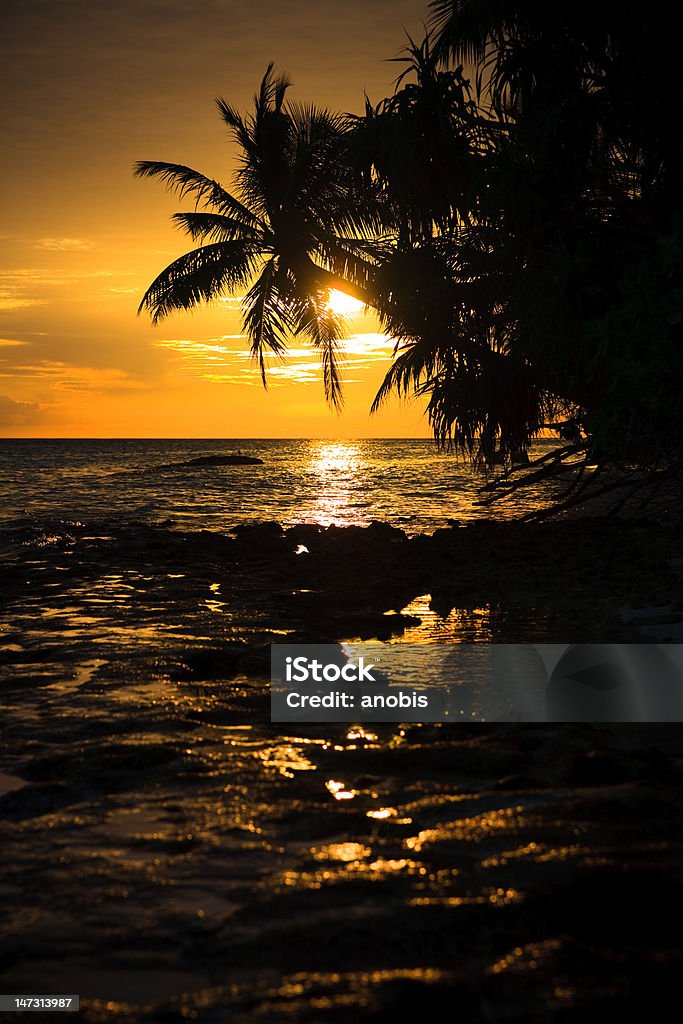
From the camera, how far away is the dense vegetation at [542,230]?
850 centimetres

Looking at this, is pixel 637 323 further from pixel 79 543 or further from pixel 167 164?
pixel 167 164

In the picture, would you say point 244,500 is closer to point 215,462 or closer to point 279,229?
point 279,229

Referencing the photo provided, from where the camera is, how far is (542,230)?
10.2 m

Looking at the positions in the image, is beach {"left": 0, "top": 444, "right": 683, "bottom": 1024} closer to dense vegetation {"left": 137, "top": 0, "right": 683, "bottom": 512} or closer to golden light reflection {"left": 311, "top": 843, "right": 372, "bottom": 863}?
golden light reflection {"left": 311, "top": 843, "right": 372, "bottom": 863}

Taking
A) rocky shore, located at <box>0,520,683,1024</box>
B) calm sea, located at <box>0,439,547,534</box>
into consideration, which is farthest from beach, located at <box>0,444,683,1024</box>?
calm sea, located at <box>0,439,547,534</box>

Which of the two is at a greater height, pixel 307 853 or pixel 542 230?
pixel 542 230

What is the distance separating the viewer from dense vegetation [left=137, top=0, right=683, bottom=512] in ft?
27.9

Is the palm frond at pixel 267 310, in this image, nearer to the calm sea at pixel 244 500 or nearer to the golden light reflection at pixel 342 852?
the calm sea at pixel 244 500

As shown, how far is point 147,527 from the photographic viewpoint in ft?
56.9

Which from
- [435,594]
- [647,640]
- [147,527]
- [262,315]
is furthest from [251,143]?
[647,640]

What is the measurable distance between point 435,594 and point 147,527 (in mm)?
9246

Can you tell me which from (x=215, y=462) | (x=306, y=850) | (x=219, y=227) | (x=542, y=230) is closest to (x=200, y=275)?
(x=219, y=227)

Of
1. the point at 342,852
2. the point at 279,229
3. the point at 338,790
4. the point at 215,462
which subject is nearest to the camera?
the point at 342,852

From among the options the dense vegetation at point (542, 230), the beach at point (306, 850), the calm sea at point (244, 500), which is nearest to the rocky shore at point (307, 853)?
the beach at point (306, 850)
